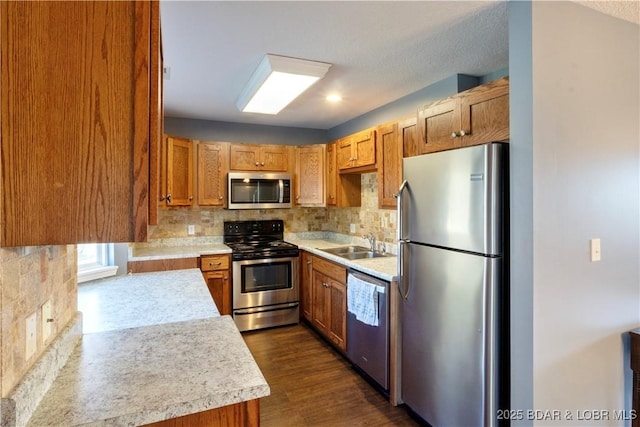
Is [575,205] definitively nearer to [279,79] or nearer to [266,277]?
[279,79]

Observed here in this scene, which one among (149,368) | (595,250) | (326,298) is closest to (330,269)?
(326,298)

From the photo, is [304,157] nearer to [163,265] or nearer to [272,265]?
[272,265]

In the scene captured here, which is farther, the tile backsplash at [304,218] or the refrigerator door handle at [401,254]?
the tile backsplash at [304,218]

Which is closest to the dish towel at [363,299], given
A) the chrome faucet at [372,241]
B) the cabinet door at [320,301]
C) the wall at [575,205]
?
the cabinet door at [320,301]

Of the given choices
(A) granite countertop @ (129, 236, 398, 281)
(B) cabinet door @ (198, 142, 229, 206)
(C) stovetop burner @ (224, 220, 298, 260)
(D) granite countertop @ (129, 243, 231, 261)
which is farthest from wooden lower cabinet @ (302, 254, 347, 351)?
(B) cabinet door @ (198, 142, 229, 206)

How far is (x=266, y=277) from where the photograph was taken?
3795 mm

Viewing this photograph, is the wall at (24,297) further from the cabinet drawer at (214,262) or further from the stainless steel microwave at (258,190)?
the stainless steel microwave at (258,190)

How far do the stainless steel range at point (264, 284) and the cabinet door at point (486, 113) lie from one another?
2.45m

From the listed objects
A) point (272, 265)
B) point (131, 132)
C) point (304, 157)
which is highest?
point (304, 157)

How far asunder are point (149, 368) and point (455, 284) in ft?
5.01

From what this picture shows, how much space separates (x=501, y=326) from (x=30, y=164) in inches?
77.1

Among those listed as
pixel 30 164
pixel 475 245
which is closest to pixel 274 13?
pixel 30 164

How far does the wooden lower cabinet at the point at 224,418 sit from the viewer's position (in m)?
0.96

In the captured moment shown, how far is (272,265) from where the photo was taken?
3.81 meters
